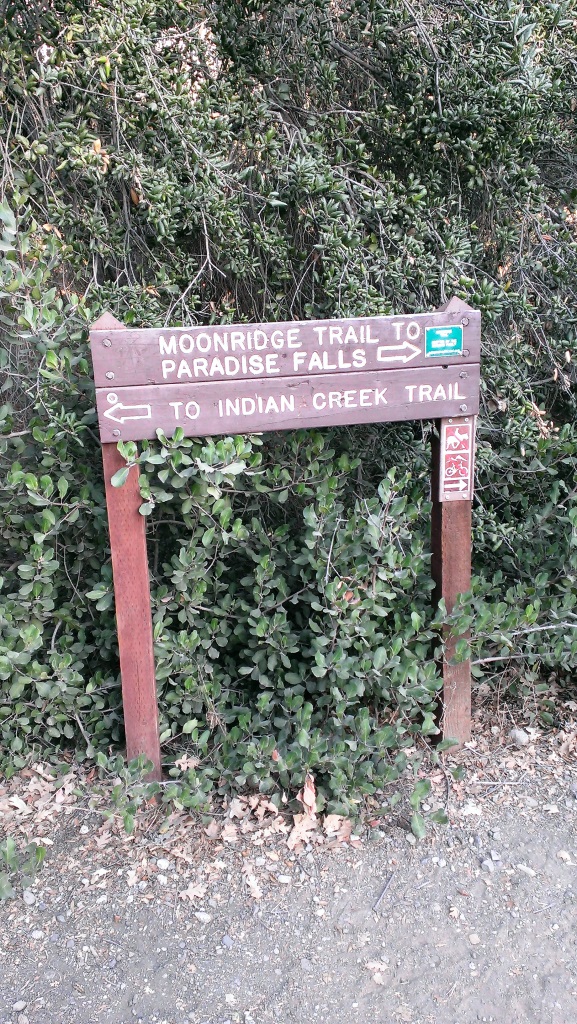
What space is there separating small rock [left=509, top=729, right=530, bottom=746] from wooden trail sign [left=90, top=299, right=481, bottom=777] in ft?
4.04

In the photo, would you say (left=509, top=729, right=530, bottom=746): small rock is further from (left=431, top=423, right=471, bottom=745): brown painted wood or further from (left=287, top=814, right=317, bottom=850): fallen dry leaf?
(left=287, top=814, right=317, bottom=850): fallen dry leaf

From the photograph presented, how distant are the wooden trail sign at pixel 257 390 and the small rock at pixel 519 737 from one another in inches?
48.4

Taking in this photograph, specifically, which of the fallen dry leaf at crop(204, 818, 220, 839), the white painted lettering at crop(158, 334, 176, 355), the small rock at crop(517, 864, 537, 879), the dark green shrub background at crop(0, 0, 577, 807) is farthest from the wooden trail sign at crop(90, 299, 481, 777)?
the small rock at crop(517, 864, 537, 879)

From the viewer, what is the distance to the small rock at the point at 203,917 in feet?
8.36

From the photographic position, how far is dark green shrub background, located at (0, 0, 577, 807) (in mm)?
2910

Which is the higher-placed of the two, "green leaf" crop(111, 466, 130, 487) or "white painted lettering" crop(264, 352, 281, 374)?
"white painted lettering" crop(264, 352, 281, 374)

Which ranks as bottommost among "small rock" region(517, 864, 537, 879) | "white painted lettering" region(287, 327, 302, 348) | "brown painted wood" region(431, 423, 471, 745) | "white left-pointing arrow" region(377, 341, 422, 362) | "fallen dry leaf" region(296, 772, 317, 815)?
"small rock" region(517, 864, 537, 879)

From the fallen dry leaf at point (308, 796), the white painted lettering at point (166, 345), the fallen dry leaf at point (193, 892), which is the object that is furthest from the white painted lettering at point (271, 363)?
the fallen dry leaf at point (193, 892)

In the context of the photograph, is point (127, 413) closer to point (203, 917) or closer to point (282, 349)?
point (282, 349)

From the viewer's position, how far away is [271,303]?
11.3 feet

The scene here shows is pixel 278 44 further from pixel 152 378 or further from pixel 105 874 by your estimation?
pixel 105 874

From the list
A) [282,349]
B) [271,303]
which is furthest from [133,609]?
[271,303]

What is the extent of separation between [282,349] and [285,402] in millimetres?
203

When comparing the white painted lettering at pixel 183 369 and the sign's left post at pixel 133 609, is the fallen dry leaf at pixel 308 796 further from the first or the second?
the white painted lettering at pixel 183 369
